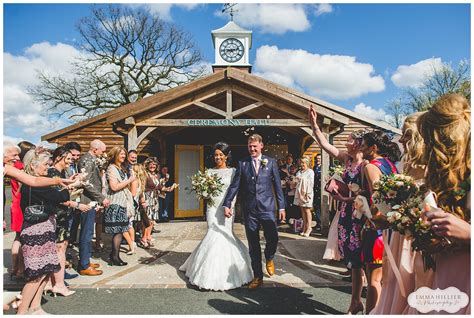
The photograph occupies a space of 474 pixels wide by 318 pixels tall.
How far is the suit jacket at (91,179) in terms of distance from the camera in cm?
497

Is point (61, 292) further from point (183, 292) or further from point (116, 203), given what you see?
point (116, 203)

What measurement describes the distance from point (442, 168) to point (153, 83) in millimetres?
26089

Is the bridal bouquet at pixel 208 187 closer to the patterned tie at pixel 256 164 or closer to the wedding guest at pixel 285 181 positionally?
the patterned tie at pixel 256 164

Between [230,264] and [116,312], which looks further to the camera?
[230,264]

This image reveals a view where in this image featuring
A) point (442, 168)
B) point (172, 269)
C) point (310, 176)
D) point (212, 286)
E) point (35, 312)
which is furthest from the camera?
point (310, 176)

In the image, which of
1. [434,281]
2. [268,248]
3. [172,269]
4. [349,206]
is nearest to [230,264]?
[268,248]

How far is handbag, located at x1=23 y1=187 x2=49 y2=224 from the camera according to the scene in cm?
351

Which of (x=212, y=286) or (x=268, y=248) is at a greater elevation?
(x=268, y=248)

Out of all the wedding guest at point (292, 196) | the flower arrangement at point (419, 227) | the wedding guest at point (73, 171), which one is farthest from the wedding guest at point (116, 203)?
the wedding guest at point (292, 196)

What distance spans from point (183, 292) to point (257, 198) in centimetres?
154

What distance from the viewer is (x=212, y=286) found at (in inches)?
175

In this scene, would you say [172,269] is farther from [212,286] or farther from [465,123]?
[465,123]

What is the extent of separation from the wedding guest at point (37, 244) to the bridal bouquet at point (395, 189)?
3172 millimetres

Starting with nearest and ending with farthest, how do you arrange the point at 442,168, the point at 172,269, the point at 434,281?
the point at 442,168 → the point at 434,281 → the point at 172,269
